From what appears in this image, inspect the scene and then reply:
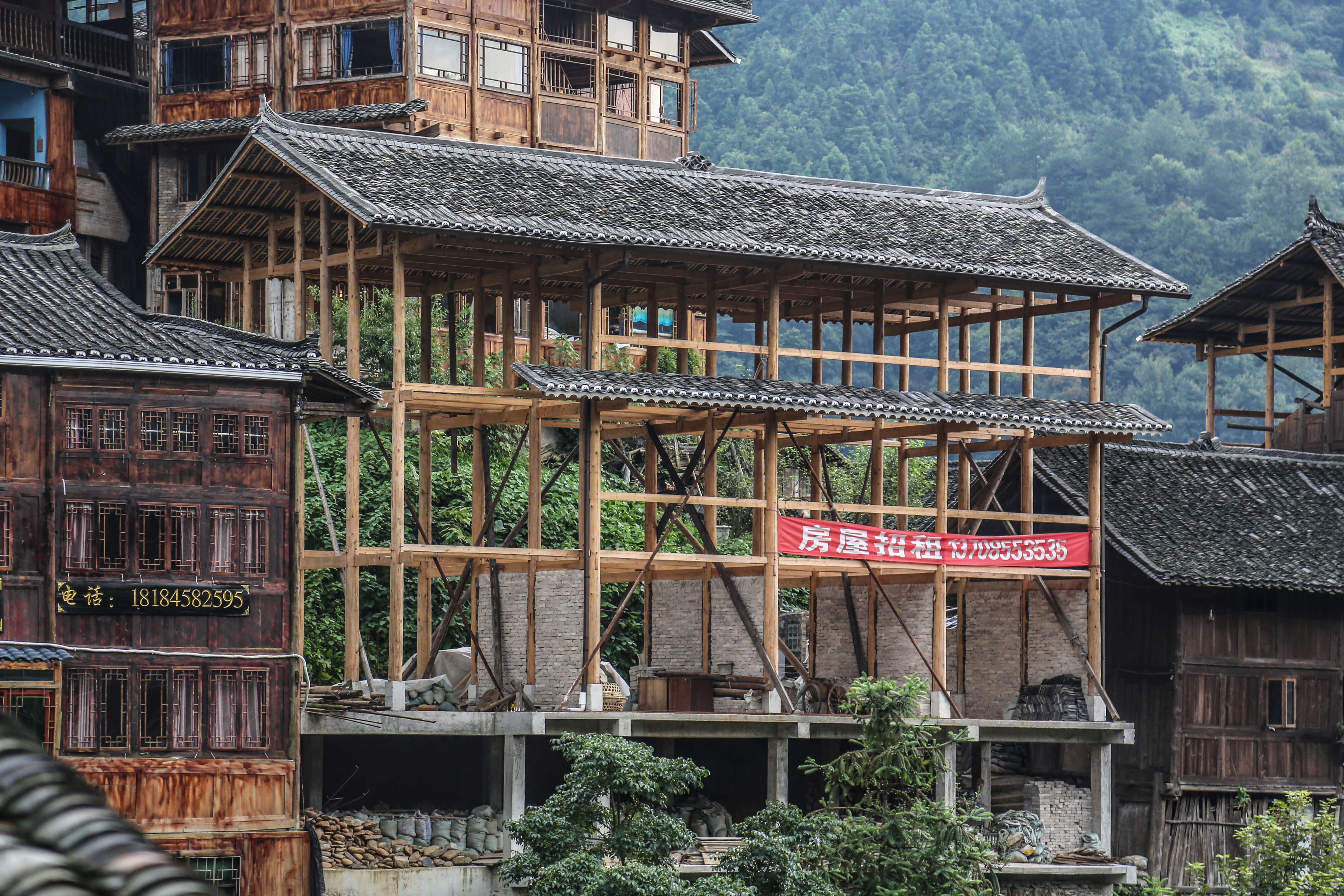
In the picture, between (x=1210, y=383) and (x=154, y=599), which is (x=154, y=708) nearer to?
(x=154, y=599)

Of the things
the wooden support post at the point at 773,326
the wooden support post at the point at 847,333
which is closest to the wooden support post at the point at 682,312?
the wooden support post at the point at 773,326

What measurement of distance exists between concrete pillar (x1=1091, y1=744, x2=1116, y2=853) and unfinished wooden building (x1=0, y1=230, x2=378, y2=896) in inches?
488

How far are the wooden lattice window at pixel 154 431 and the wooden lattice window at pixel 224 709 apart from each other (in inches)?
105

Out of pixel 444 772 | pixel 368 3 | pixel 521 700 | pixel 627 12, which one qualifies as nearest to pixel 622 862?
pixel 521 700

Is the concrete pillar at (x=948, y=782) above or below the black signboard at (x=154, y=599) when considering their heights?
below

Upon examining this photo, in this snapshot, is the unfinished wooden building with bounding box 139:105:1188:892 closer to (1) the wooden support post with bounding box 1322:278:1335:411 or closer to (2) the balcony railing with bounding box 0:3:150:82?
(1) the wooden support post with bounding box 1322:278:1335:411

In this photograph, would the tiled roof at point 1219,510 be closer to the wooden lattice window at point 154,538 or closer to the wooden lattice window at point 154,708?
the wooden lattice window at point 154,538

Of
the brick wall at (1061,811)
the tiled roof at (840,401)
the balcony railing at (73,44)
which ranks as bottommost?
the brick wall at (1061,811)

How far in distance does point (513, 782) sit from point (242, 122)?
17775 mm

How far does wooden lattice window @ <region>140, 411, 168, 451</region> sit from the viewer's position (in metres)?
22.1

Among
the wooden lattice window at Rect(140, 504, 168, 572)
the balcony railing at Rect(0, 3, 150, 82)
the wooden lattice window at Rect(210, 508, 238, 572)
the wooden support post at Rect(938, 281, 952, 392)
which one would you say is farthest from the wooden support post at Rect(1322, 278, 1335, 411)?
the balcony railing at Rect(0, 3, 150, 82)

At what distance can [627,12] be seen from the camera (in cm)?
4109

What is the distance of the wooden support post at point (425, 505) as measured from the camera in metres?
27.6

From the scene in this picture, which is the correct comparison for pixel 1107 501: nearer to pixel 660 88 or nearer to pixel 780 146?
pixel 660 88
